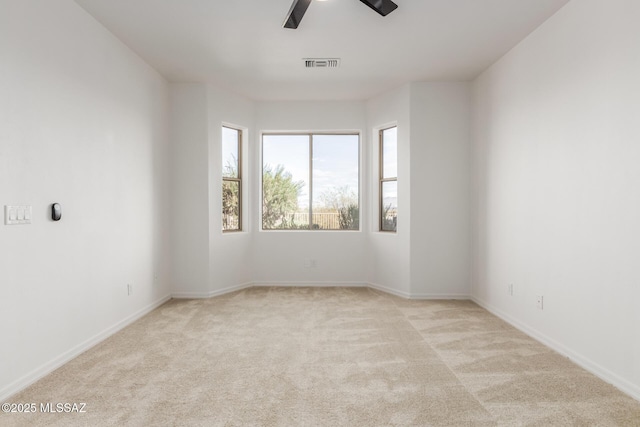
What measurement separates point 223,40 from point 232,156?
203 centimetres

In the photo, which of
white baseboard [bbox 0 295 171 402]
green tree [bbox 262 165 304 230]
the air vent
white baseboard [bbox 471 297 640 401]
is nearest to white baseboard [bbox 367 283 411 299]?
white baseboard [bbox 471 297 640 401]

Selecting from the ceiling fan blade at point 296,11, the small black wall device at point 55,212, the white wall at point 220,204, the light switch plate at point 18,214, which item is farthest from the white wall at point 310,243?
the light switch plate at point 18,214

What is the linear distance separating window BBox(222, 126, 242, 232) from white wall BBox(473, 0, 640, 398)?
3.28m

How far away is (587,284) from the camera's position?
2.86 metres

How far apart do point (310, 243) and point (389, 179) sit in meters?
1.43

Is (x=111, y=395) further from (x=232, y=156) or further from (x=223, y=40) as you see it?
(x=232, y=156)

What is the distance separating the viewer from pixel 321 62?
432cm

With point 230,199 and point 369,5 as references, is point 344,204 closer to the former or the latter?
point 230,199

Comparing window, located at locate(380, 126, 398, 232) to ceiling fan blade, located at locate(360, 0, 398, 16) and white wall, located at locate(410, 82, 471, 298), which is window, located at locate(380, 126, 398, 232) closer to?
white wall, located at locate(410, 82, 471, 298)

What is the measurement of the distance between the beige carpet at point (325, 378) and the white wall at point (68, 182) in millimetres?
279

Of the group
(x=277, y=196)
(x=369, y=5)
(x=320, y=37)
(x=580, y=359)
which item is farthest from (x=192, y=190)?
(x=580, y=359)

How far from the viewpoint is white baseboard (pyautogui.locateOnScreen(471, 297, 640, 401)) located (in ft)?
8.03

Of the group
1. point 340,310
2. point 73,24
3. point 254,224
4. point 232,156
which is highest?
point 73,24

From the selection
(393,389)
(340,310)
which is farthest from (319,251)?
(393,389)
